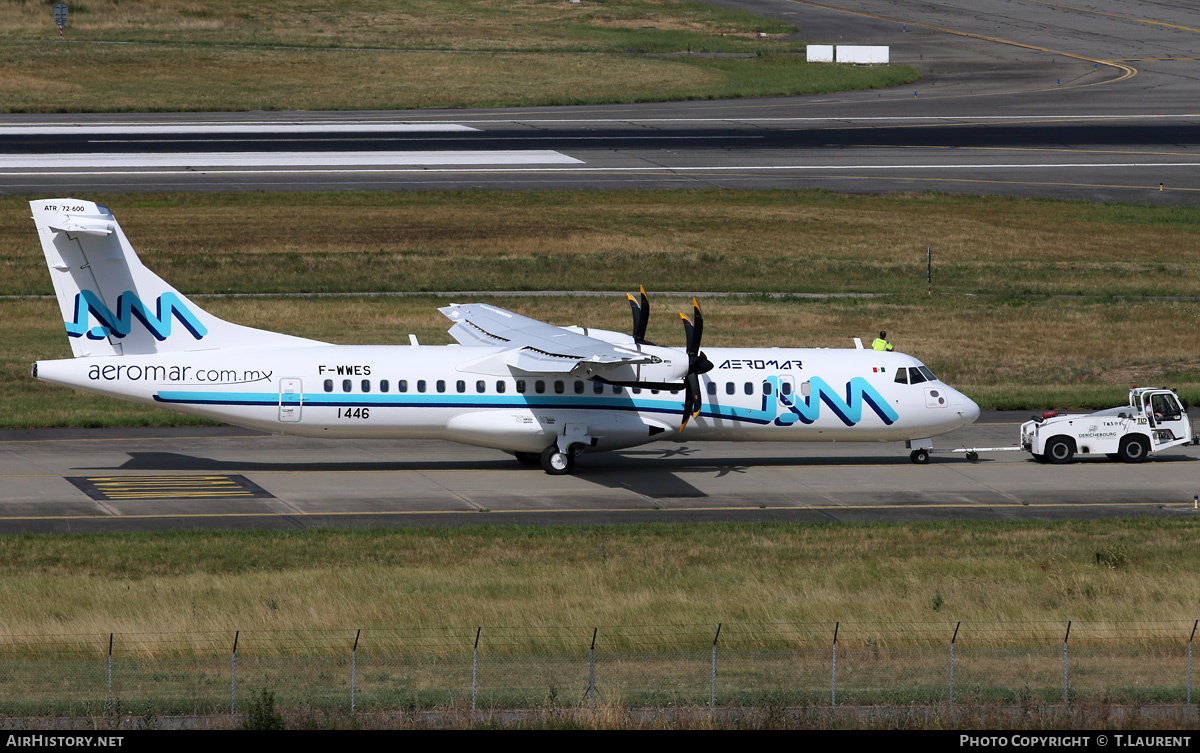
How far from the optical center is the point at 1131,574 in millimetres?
26266

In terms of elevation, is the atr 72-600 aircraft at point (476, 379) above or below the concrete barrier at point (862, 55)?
below

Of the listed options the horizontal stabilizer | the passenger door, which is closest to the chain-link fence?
the passenger door

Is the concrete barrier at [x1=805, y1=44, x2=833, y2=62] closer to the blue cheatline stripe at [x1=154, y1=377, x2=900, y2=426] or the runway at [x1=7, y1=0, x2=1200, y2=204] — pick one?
the runway at [x1=7, y1=0, x2=1200, y2=204]

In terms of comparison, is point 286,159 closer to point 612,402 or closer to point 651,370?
point 612,402

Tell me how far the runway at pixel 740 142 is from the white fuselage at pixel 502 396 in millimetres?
38661

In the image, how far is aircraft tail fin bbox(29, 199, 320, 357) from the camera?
32.2m

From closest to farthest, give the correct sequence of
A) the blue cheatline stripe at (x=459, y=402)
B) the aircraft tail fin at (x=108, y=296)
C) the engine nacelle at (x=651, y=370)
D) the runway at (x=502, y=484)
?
the runway at (x=502, y=484)
the aircraft tail fin at (x=108, y=296)
the blue cheatline stripe at (x=459, y=402)
the engine nacelle at (x=651, y=370)

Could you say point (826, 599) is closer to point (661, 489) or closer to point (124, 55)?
point (661, 489)

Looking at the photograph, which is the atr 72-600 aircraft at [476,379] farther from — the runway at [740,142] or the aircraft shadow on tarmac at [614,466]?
the runway at [740,142]

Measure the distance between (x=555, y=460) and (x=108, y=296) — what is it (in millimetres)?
12345

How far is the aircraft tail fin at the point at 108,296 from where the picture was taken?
32156 mm

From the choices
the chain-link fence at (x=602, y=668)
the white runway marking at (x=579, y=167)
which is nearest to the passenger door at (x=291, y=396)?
the chain-link fence at (x=602, y=668)

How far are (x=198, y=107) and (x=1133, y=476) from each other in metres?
76.2

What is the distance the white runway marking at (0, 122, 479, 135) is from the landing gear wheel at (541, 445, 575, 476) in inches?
2200
